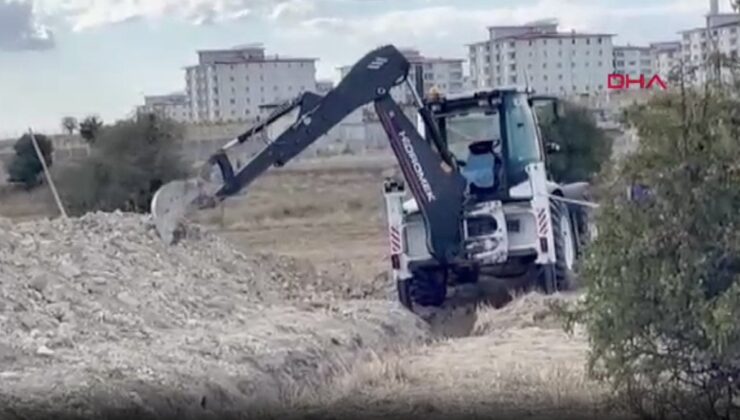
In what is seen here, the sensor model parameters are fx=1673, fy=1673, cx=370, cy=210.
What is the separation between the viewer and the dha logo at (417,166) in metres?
14.6

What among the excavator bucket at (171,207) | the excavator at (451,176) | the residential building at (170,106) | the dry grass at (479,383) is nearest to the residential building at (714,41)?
the dry grass at (479,383)

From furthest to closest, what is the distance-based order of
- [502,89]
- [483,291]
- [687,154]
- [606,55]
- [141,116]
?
1. [141,116]
2. [483,291]
3. [502,89]
4. [606,55]
5. [687,154]

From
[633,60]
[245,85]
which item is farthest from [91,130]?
[633,60]

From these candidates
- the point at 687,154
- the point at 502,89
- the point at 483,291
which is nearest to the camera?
the point at 687,154

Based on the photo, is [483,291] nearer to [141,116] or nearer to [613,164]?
[141,116]

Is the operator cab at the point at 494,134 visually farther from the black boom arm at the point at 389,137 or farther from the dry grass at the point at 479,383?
the dry grass at the point at 479,383

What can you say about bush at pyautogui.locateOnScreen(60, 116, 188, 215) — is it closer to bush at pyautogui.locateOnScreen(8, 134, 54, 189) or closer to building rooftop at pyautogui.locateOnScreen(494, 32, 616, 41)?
bush at pyautogui.locateOnScreen(8, 134, 54, 189)

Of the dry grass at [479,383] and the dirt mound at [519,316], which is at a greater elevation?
the dry grass at [479,383]

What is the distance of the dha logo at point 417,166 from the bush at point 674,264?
6.93 m

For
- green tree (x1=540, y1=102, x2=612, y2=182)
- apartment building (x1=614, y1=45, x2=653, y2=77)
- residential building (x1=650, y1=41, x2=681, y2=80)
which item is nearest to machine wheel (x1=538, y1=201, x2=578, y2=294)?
green tree (x1=540, y1=102, x2=612, y2=182)

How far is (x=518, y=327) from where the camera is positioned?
1277cm

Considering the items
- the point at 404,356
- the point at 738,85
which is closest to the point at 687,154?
the point at 738,85

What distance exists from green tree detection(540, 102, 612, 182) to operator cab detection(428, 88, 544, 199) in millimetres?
797

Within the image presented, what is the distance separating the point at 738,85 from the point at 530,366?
297 cm
